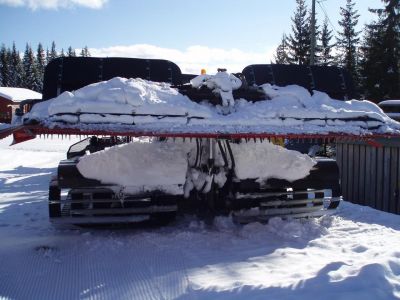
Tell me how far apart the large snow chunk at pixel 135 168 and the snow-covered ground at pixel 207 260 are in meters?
0.61

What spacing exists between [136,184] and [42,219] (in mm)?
2014

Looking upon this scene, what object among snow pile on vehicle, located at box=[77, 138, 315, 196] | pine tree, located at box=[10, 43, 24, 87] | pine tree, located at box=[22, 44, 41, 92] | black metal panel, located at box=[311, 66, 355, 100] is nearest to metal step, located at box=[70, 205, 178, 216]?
snow pile on vehicle, located at box=[77, 138, 315, 196]

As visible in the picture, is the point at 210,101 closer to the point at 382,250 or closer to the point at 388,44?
the point at 382,250

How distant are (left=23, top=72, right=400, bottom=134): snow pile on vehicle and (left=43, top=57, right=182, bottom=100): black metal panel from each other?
1110mm

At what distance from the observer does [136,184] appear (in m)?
4.42

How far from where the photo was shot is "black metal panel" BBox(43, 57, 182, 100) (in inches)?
204

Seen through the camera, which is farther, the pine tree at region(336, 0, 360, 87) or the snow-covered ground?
the pine tree at region(336, 0, 360, 87)

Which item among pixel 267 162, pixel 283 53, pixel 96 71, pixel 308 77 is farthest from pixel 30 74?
pixel 267 162

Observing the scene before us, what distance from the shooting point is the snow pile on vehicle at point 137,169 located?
4418 millimetres

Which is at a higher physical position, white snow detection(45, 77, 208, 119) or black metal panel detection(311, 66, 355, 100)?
black metal panel detection(311, 66, 355, 100)

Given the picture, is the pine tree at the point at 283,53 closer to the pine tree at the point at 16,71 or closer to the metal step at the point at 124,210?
the metal step at the point at 124,210

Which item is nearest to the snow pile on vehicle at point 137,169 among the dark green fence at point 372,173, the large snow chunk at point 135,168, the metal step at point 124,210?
the large snow chunk at point 135,168

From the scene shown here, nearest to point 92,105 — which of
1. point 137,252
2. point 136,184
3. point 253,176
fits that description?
point 136,184

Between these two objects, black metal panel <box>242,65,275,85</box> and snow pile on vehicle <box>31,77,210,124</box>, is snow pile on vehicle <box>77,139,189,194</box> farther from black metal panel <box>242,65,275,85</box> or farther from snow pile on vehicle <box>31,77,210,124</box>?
black metal panel <box>242,65,275,85</box>
